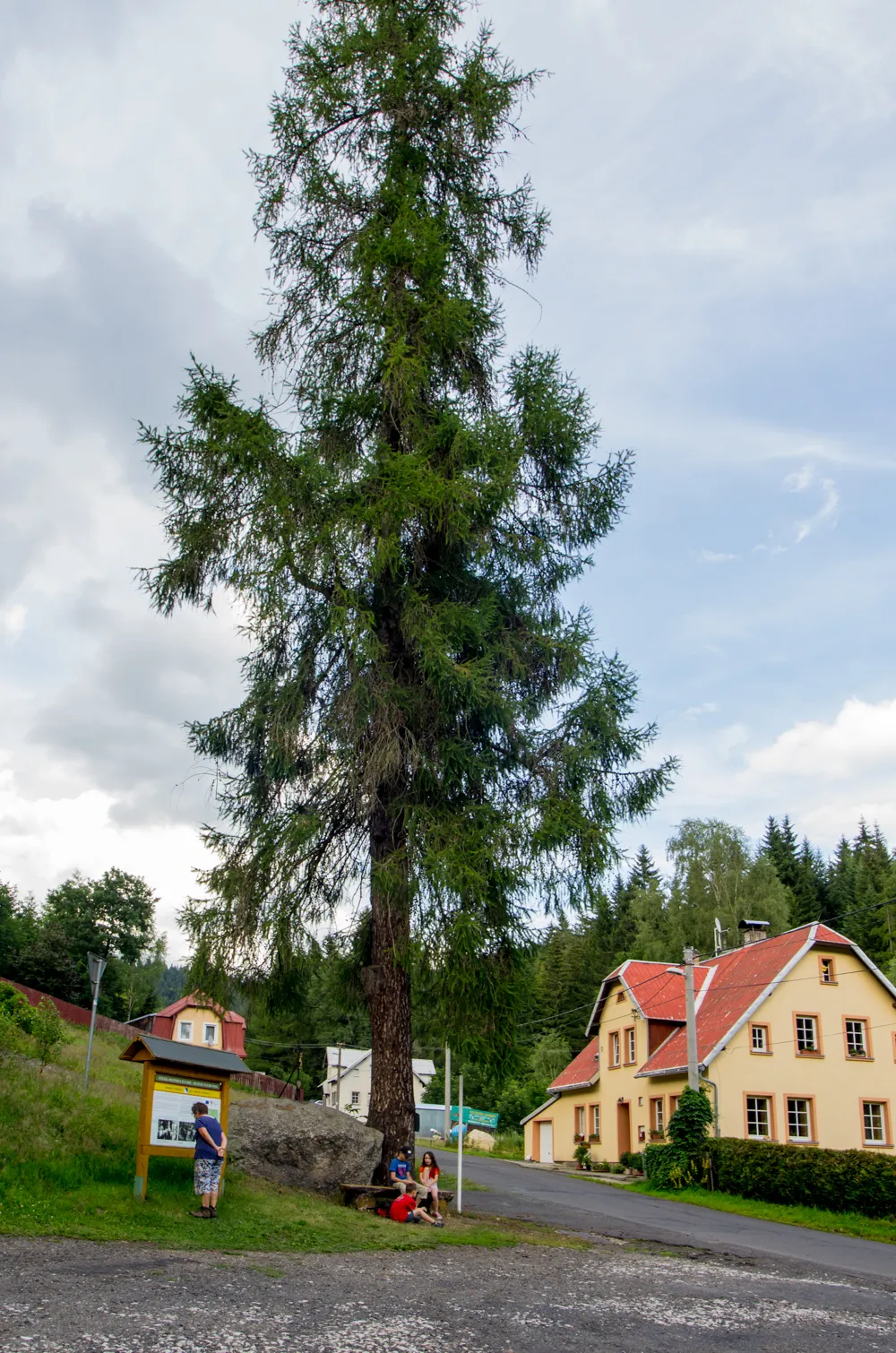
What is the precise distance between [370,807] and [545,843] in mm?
2434

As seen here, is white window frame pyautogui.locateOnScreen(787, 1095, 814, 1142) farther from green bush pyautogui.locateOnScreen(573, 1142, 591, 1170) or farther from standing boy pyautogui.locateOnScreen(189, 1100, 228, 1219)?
standing boy pyautogui.locateOnScreen(189, 1100, 228, 1219)

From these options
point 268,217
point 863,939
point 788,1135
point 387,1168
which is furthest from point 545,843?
point 863,939

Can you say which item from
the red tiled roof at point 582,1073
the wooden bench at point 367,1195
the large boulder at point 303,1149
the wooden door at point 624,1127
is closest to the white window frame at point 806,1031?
the wooden door at point 624,1127

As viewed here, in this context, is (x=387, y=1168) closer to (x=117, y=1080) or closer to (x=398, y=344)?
(x=117, y=1080)

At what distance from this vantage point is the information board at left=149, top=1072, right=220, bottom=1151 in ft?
37.7

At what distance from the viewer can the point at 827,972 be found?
31703 millimetres

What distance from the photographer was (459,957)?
13.4 metres

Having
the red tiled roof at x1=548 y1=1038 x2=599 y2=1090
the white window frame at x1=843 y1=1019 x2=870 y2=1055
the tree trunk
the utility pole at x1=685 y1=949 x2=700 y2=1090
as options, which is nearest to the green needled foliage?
the tree trunk

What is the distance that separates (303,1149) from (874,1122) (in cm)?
2338

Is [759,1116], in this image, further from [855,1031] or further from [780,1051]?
[855,1031]

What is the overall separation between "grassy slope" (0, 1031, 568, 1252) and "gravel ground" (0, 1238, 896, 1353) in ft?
2.08

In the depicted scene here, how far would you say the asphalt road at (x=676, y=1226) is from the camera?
14133 millimetres

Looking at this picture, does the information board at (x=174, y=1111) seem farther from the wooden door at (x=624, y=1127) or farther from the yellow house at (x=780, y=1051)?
the wooden door at (x=624, y=1127)

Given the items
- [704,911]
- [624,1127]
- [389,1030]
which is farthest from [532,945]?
[704,911]
